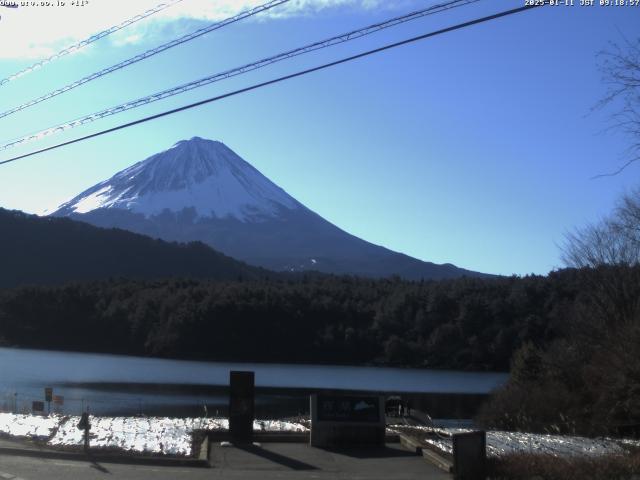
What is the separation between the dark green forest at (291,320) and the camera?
314 ft

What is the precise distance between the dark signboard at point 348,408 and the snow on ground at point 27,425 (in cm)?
584

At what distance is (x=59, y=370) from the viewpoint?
228 ft

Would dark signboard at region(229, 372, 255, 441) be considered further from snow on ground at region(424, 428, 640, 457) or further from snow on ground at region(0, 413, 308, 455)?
snow on ground at region(424, 428, 640, 457)

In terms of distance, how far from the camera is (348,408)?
17125 mm

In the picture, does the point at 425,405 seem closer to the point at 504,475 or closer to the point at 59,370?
the point at 59,370

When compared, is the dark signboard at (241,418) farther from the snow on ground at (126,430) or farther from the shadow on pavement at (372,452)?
the shadow on pavement at (372,452)

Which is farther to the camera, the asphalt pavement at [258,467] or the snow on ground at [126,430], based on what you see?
the snow on ground at [126,430]

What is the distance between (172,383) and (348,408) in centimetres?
4691

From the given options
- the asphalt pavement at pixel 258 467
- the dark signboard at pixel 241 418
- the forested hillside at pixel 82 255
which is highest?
the forested hillside at pixel 82 255

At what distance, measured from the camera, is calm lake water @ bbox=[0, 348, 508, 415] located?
42656 millimetres

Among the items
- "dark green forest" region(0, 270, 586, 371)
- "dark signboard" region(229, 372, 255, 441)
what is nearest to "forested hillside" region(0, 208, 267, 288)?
"dark green forest" region(0, 270, 586, 371)

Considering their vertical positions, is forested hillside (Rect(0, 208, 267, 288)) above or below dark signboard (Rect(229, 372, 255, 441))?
above

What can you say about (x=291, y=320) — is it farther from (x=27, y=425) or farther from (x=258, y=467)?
(x=258, y=467)

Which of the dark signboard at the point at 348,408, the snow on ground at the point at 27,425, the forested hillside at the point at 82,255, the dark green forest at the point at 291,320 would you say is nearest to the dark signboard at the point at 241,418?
the dark signboard at the point at 348,408
